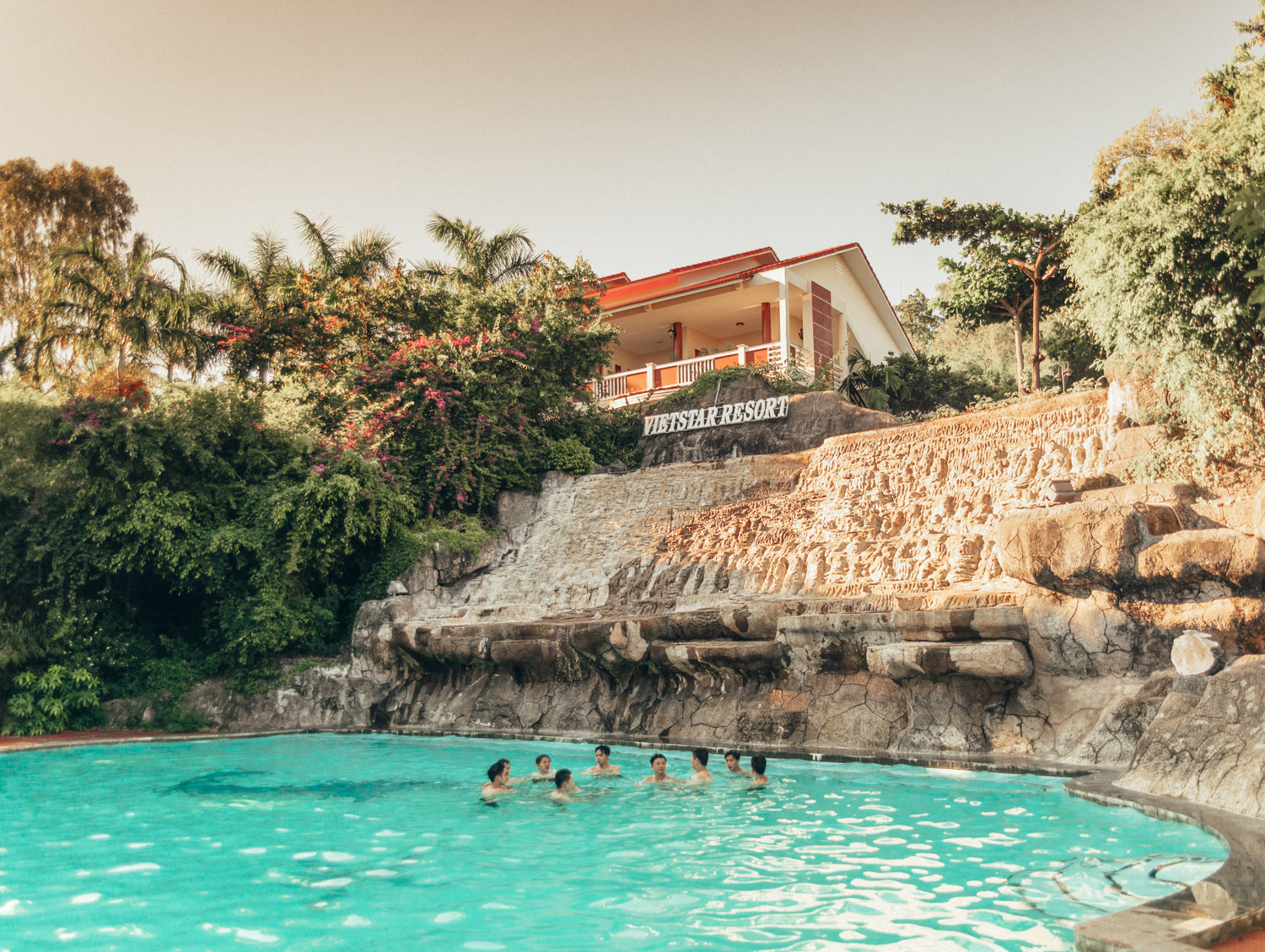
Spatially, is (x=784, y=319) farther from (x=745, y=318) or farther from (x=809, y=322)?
(x=745, y=318)

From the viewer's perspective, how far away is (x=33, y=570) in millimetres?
12930

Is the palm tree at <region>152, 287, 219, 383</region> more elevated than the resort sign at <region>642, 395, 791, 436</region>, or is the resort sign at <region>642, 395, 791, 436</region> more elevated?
the palm tree at <region>152, 287, 219, 383</region>

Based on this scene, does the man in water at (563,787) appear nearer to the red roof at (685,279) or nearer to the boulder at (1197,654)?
the boulder at (1197,654)

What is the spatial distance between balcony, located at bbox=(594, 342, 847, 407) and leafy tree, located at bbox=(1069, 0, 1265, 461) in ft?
35.1

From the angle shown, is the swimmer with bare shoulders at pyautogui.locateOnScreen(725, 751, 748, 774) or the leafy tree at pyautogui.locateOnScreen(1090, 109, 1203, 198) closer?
the swimmer with bare shoulders at pyautogui.locateOnScreen(725, 751, 748, 774)

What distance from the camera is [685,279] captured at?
25266 millimetres

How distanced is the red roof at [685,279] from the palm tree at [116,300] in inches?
412

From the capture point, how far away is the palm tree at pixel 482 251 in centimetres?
2270

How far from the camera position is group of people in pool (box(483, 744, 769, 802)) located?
7574 millimetres

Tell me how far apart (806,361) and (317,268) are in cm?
1160

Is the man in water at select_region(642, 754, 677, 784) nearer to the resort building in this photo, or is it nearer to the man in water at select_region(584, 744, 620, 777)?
the man in water at select_region(584, 744, 620, 777)


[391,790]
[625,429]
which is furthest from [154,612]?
[625,429]

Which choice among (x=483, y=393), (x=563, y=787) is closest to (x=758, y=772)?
(x=563, y=787)

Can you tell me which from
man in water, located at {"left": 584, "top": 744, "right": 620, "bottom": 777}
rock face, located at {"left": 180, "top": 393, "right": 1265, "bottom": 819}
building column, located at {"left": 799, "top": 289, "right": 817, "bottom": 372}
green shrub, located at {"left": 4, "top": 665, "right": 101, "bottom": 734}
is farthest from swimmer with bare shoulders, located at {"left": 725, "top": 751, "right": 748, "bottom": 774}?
building column, located at {"left": 799, "top": 289, "right": 817, "bottom": 372}
